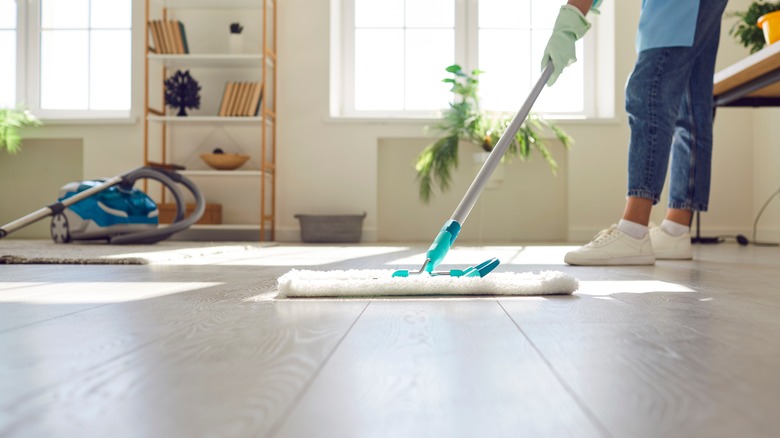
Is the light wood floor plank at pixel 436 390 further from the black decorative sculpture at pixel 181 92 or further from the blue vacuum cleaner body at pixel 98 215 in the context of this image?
the black decorative sculpture at pixel 181 92

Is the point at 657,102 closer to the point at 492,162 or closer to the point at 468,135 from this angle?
the point at 492,162

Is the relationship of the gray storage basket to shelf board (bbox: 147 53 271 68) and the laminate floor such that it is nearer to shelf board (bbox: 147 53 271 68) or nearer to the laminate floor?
shelf board (bbox: 147 53 271 68)

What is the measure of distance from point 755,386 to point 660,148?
153 centimetres

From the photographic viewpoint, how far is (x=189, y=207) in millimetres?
4055

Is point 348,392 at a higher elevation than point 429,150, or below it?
below

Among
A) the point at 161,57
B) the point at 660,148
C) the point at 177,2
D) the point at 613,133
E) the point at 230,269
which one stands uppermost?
the point at 177,2

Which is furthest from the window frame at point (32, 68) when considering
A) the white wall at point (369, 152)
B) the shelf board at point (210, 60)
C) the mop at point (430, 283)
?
the mop at point (430, 283)

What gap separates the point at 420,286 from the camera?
1.06 m

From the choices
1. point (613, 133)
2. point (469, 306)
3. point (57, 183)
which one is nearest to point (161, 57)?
point (57, 183)

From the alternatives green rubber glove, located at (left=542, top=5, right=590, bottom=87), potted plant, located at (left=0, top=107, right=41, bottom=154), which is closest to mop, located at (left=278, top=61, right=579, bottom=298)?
green rubber glove, located at (left=542, top=5, right=590, bottom=87)

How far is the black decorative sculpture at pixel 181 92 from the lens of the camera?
419 centimetres

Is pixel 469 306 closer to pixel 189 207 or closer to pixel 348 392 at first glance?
pixel 348 392

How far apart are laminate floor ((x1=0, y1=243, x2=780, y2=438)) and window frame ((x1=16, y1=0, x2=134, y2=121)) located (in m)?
3.89

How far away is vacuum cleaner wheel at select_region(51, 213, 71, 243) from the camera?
3.32m
